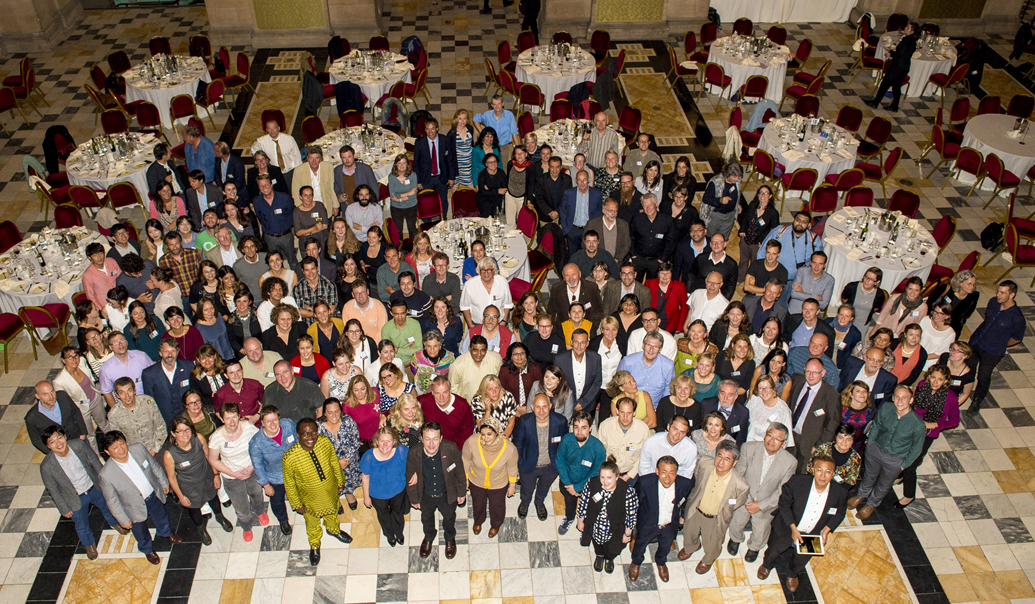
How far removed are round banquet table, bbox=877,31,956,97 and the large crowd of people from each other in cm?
775

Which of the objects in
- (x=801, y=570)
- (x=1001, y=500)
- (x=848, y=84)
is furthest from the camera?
(x=848, y=84)

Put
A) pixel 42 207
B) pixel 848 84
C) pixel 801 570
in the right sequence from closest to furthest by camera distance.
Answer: pixel 801 570 → pixel 42 207 → pixel 848 84

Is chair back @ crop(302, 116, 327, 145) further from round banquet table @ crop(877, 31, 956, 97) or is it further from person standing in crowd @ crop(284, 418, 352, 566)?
round banquet table @ crop(877, 31, 956, 97)

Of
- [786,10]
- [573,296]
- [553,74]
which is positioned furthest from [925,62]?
[573,296]

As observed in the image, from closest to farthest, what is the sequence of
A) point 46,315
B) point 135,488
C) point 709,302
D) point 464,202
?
point 135,488, point 709,302, point 46,315, point 464,202

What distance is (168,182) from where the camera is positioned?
8859 mm

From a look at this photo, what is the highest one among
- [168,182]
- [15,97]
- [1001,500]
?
[168,182]

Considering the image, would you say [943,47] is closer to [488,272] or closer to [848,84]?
[848,84]

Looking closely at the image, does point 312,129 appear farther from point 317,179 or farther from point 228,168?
point 317,179

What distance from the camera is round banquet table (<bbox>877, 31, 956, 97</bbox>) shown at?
13.8 metres

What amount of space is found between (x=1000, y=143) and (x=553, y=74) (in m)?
7.22

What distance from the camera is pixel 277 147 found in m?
10.3

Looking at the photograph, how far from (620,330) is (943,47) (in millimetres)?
11096

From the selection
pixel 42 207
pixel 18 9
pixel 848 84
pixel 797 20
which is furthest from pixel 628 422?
pixel 18 9
